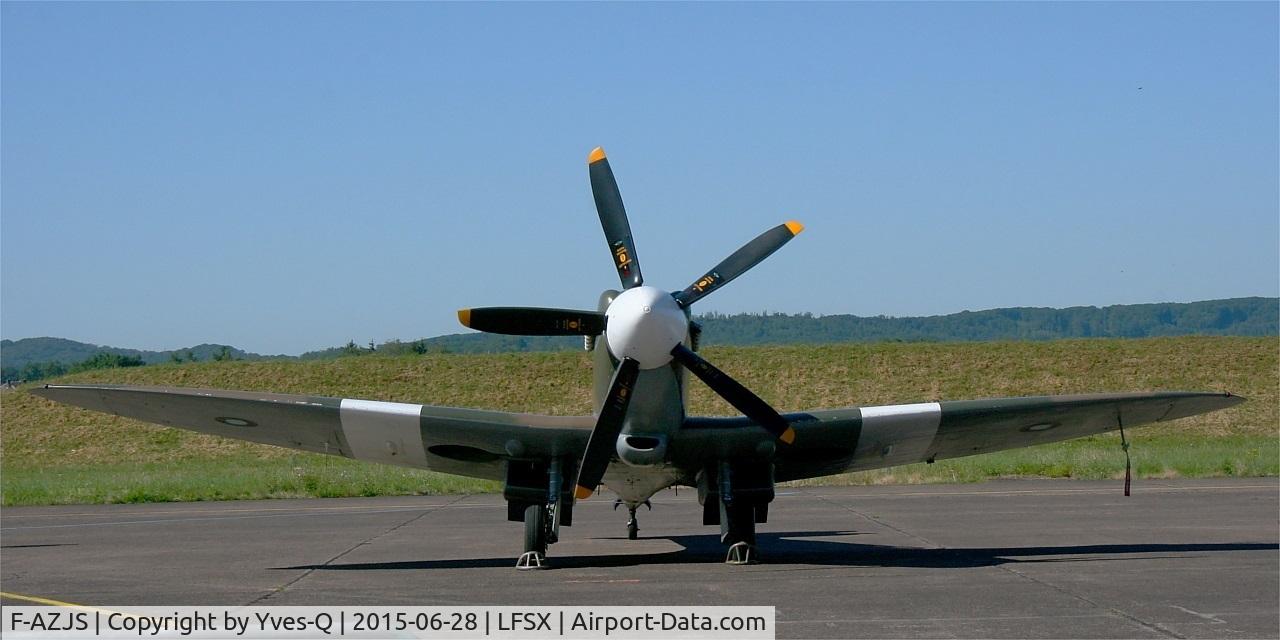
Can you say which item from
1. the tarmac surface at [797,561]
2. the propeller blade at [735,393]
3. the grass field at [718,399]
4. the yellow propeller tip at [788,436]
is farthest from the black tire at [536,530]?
the grass field at [718,399]

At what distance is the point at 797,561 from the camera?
1582 centimetres

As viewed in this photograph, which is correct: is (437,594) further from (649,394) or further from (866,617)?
(866,617)

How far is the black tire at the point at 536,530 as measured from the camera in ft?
51.0

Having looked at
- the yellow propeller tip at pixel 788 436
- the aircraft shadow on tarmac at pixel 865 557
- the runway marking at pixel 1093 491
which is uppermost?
the yellow propeller tip at pixel 788 436

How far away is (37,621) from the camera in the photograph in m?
10.8

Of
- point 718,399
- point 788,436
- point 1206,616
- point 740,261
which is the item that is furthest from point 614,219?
point 718,399

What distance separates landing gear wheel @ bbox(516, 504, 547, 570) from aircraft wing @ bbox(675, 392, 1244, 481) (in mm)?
2012

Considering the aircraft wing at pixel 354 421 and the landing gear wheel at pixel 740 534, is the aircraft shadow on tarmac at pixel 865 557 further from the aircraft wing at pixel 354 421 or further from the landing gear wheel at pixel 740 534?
the aircraft wing at pixel 354 421

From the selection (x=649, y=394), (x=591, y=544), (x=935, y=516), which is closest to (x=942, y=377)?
(x=935, y=516)

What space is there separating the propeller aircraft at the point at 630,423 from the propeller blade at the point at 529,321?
Answer: 0.05 feet

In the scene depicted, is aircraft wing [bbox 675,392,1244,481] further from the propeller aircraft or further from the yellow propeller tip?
the yellow propeller tip

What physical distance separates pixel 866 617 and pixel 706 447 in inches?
197
